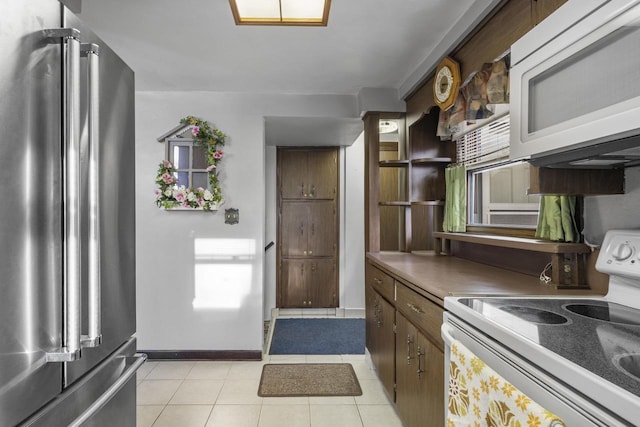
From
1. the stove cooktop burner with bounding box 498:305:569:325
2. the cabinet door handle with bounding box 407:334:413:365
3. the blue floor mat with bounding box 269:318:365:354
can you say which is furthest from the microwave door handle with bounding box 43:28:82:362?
the blue floor mat with bounding box 269:318:365:354

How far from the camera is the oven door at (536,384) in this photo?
0.69m

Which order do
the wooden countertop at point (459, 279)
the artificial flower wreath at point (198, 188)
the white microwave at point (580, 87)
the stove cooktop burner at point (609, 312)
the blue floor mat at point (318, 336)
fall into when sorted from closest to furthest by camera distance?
the white microwave at point (580, 87) → the stove cooktop burner at point (609, 312) → the wooden countertop at point (459, 279) → the artificial flower wreath at point (198, 188) → the blue floor mat at point (318, 336)

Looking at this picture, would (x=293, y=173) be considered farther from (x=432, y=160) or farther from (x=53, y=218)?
(x=53, y=218)

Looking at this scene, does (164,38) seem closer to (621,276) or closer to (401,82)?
(401,82)

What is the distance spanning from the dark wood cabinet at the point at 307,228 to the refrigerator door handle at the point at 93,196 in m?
3.68

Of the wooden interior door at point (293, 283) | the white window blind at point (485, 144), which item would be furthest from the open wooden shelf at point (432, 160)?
the wooden interior door at point (293, 283)

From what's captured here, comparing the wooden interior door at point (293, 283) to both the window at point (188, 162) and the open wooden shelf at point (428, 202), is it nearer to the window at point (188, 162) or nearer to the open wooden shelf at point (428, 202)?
the window at point (188, 162)

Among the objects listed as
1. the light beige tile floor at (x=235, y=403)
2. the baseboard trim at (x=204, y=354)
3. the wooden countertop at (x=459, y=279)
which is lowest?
the light beige tile floor at (x=235, y=403)

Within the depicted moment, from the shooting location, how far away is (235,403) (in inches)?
99.0

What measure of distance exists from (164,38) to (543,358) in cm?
248

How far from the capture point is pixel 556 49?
1.09m

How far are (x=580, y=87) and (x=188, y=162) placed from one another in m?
2.89

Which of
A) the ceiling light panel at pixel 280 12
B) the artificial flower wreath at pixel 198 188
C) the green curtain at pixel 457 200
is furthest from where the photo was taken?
the artificial flower wreath at pixel 198 188

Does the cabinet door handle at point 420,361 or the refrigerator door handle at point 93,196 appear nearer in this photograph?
the refrigerator door handle at point 93,196
